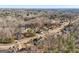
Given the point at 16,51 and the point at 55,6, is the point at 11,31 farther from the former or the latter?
the point at 55,6

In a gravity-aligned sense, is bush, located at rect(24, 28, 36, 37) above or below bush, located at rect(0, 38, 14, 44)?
above

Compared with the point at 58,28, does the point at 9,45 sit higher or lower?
lower

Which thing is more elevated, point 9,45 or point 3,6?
point 3,6

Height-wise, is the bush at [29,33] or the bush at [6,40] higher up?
the bush at [29,33]
